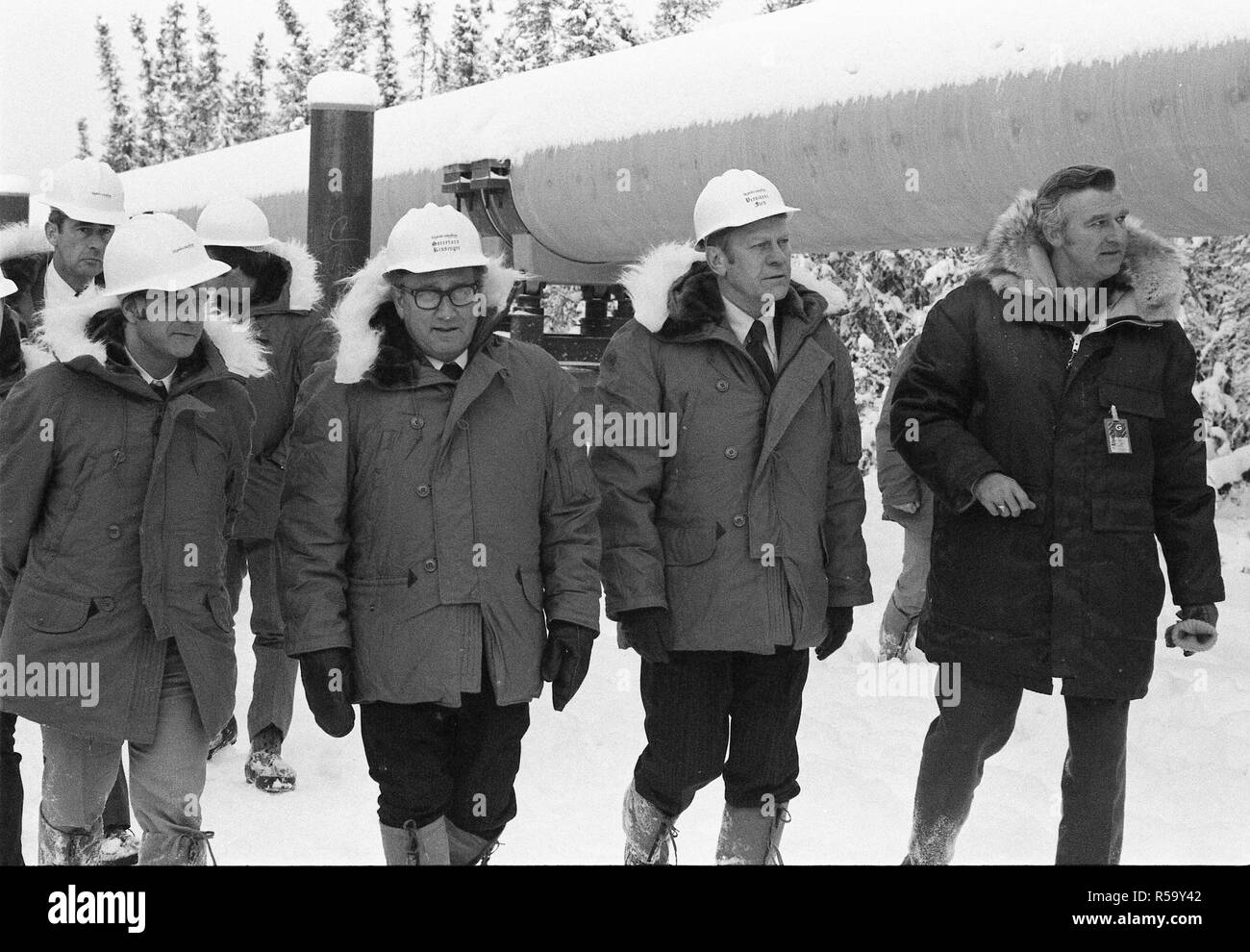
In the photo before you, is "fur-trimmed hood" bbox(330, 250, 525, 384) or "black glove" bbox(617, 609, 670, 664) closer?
"fur-trimmed hood" bbox(330, 250, 525, 384)

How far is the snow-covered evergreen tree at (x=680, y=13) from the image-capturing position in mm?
37125

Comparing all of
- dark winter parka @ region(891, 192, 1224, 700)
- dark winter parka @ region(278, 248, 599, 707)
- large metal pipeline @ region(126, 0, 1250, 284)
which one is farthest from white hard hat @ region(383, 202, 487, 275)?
large metal pipeline @ region(126, 0, 1250, 284)

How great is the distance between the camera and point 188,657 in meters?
3.68

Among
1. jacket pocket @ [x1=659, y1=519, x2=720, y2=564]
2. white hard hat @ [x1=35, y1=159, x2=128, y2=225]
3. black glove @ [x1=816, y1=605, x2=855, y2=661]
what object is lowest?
black glove @ [x1=816, y1=605, x2=855, y2=661]

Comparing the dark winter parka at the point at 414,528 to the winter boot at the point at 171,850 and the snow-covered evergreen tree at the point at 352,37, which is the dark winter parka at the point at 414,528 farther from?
the snow-covered evergreen tree at the point at 352,37

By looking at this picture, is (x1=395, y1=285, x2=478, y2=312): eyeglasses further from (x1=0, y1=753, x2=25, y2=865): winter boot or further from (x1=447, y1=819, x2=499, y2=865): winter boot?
(x1=0, y1=753, x2=25, y2=865): winter boot

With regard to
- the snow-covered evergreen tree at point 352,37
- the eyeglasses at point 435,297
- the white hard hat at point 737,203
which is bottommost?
the eyeglasses at point 435,297

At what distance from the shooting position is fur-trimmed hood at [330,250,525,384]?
3721 mm

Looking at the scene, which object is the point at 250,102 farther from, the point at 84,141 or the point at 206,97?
the point at 84,141

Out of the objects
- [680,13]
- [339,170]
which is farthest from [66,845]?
[680,13]

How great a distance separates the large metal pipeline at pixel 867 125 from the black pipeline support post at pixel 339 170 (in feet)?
3.75

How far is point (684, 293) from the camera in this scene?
4.03 meters

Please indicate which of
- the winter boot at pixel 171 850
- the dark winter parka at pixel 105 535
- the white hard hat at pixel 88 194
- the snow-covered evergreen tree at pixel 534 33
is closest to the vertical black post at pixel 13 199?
the white hard hat at pixel 88 194
